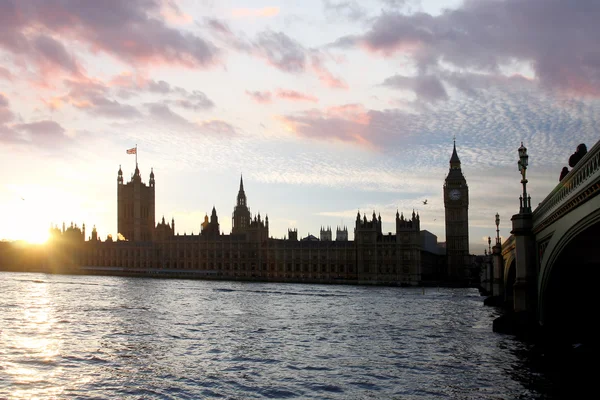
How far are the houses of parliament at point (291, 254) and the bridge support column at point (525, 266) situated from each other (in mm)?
90607

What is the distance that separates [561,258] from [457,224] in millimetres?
119018

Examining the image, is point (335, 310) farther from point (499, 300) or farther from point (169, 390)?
point (169, 390)

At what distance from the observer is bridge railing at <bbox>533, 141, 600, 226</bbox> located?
16731 millimetres

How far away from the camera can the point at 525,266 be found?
104ft

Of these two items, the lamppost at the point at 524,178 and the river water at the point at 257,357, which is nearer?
the river water at the point at 257,357

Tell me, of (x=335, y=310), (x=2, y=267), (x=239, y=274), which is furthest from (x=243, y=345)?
(x=2, y=267)

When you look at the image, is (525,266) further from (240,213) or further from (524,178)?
(240,213)

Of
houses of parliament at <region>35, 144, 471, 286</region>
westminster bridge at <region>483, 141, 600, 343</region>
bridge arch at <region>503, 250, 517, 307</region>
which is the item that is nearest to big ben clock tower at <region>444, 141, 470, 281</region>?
houses of parliament at <region>35, 144, 471, 286</region>

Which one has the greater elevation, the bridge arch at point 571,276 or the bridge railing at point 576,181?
the bridge railing at point 576,181

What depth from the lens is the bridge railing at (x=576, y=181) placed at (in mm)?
16731

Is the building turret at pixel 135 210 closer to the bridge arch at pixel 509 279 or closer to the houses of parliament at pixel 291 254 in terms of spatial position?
the houses of parliament at pixel 291 254

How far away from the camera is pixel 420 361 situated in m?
29.7

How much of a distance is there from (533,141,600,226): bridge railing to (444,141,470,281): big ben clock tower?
11301 cm

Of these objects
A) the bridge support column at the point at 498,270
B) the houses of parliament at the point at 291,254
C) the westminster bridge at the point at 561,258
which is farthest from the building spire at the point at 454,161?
the westminster bridge at the point at 561,258
